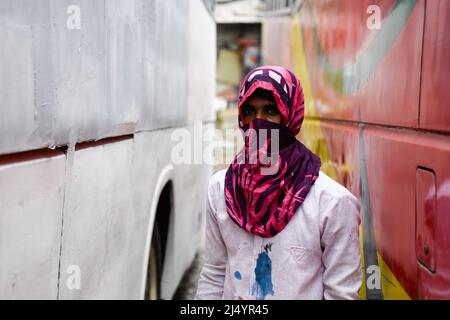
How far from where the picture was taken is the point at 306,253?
1780 mm

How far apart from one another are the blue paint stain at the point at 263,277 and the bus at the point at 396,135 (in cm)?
53

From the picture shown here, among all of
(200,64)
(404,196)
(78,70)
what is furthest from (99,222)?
(200,64)

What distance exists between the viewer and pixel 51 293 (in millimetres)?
1789

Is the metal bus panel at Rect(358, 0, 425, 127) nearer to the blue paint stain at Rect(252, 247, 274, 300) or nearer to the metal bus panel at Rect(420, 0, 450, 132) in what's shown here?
the metal bus panel at Rect(420, 0, 450, 132)

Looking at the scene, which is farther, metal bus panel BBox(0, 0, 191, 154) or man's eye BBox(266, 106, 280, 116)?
man's eye BBox(266, 106, 280, 116)

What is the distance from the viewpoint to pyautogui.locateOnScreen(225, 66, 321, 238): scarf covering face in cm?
180

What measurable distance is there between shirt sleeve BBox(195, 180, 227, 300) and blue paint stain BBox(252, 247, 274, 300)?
0.21 metres

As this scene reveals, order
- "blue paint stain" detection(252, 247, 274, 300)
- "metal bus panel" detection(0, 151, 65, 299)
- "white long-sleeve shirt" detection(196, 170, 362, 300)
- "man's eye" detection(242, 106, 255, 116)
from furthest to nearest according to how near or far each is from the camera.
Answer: "man's eye" detection(242, 106, 255, 116)
"blue paint stain" detection(252, 247, 274, 300)
"white long-sleeve shirt" detection(196, 170, 362, 300)
"metal bus panel" detection(0, 151, 65, 299)

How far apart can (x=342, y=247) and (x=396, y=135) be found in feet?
2.13

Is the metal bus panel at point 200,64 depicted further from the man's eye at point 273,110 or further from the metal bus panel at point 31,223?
the metal bus panel at point 31,223

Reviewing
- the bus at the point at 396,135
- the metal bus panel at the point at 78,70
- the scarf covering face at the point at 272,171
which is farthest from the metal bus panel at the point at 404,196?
the metal bus panel at the point at 78,70

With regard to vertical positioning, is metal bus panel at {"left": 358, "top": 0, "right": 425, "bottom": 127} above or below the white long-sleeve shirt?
above

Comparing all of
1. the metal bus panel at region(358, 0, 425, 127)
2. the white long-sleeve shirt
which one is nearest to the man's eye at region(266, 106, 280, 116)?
the white long-sleeve shirt

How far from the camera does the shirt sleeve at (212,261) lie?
1.99 m
